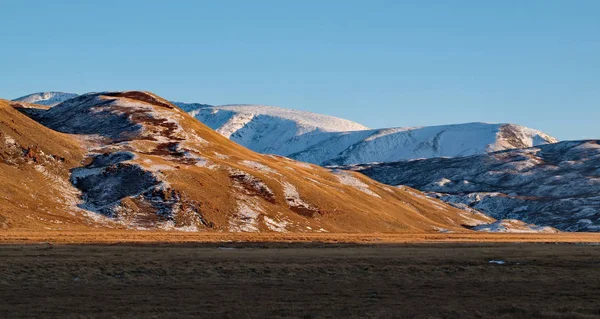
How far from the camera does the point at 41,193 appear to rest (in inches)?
4968

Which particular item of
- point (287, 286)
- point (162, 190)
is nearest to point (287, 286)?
point (287, 286)

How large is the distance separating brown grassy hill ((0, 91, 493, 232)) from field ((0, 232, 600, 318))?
65.1m

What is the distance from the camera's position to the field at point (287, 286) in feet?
103

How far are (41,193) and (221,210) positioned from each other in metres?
33.9

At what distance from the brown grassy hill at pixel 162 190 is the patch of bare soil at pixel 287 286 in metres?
65.6

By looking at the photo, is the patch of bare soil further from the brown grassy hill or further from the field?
the brown grassy hill

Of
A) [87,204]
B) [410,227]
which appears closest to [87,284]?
[87,204]

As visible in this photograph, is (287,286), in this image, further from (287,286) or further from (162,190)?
(162,190)

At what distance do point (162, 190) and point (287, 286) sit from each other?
96886 millimetres

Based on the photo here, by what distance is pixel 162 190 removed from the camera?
133375 mm

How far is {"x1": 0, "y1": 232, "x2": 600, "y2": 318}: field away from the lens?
31.4 meters

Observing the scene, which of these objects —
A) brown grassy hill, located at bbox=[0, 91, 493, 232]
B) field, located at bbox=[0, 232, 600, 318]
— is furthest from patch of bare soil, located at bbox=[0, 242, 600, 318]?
brown grassy hill, located at bbox=[0, 91, 493, 232]

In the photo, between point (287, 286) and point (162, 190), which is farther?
point (162, 190)

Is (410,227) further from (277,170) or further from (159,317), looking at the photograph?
(159,317)
